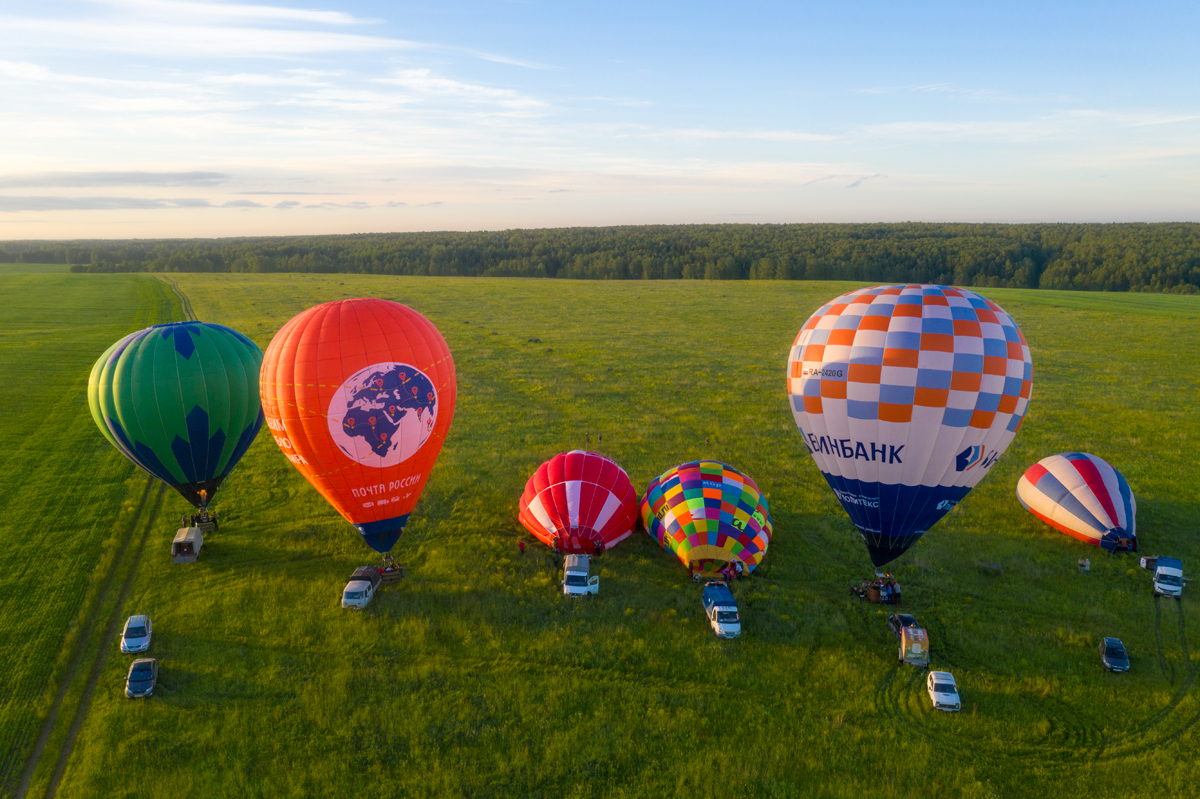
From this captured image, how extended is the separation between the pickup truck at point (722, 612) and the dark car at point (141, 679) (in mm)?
10402

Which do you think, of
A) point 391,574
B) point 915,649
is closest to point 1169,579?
point 915,649

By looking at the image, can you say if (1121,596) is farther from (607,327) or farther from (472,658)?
(607,327)

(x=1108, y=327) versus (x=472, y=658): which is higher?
(x=1108, y=327)

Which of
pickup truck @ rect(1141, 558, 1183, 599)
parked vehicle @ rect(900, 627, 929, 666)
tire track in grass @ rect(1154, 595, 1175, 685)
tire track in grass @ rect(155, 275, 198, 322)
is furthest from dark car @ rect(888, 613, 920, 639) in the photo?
tire track in grass @ rect(155, 275, 198, 322)

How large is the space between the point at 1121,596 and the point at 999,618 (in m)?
3.09

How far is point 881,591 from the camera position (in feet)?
45.8

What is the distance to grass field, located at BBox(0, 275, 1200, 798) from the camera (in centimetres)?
1008

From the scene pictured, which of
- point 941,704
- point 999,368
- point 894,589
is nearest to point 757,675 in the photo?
point 941,704

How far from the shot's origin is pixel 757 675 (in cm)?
1188

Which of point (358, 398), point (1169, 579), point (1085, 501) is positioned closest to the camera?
point (358, 398)

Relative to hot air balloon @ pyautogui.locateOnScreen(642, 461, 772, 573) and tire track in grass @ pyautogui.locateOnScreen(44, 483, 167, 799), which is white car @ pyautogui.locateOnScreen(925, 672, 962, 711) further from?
tire track in grass @ pyautogui.locateOnScreen(44, 483, 167, 799)

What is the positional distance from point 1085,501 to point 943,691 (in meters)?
8.57

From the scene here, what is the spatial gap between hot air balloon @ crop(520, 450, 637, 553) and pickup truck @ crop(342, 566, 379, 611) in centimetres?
395

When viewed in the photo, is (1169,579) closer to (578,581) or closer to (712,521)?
(712,521)
